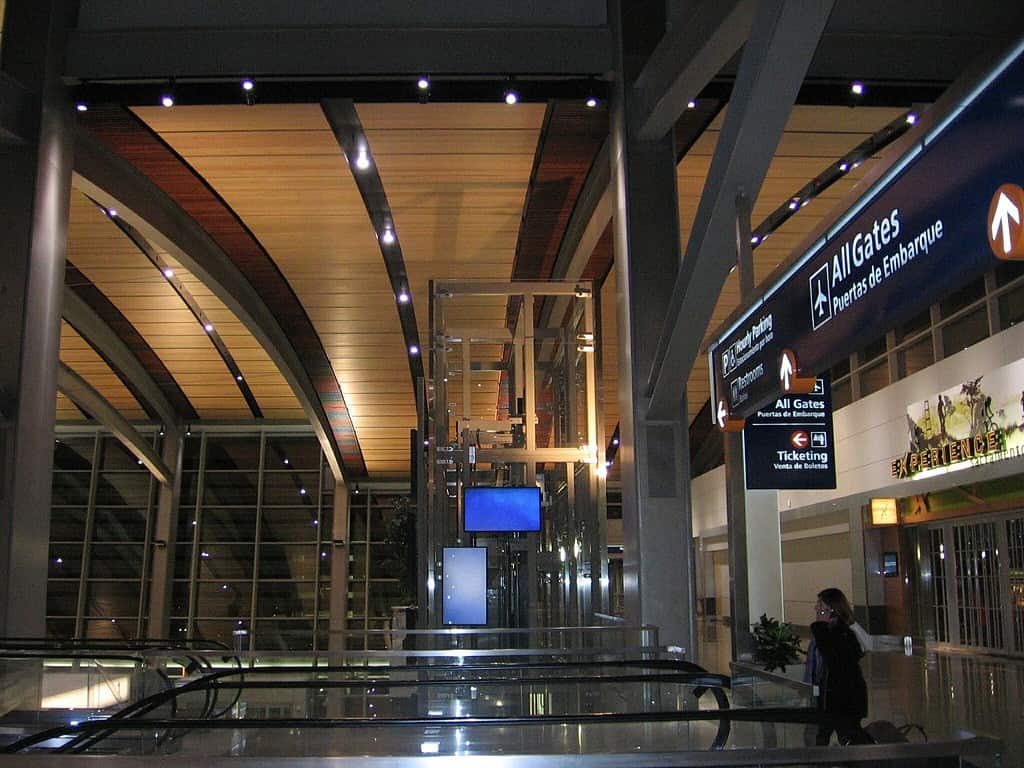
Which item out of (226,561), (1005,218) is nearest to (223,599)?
(226,561)

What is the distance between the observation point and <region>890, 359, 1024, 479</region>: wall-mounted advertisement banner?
15570 millimetres

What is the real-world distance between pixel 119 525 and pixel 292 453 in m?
5.11

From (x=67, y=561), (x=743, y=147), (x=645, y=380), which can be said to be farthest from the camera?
(x=67, y=561)

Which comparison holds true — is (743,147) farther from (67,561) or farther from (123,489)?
(67,561)

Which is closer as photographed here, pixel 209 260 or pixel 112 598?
pixel 209 260

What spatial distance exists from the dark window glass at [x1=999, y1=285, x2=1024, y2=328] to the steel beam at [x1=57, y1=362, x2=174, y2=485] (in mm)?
19240

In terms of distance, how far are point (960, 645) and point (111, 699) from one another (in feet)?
53.8

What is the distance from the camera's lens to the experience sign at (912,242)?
12.3 feet

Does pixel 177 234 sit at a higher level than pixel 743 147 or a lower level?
higher

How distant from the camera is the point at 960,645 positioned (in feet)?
63.5

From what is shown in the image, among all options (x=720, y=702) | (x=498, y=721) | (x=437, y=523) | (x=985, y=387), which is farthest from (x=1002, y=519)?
(x=498, y=721)

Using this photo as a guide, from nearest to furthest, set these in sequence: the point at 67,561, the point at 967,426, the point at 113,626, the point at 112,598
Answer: the point at 967,426
the point at 113,626
the point at 112,598
the point at 67,561

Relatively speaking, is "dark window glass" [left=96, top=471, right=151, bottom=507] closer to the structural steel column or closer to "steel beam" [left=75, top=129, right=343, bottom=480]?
"steel beam" [left=75, top=129, right=343, bottom=480]

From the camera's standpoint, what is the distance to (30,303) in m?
9.92
